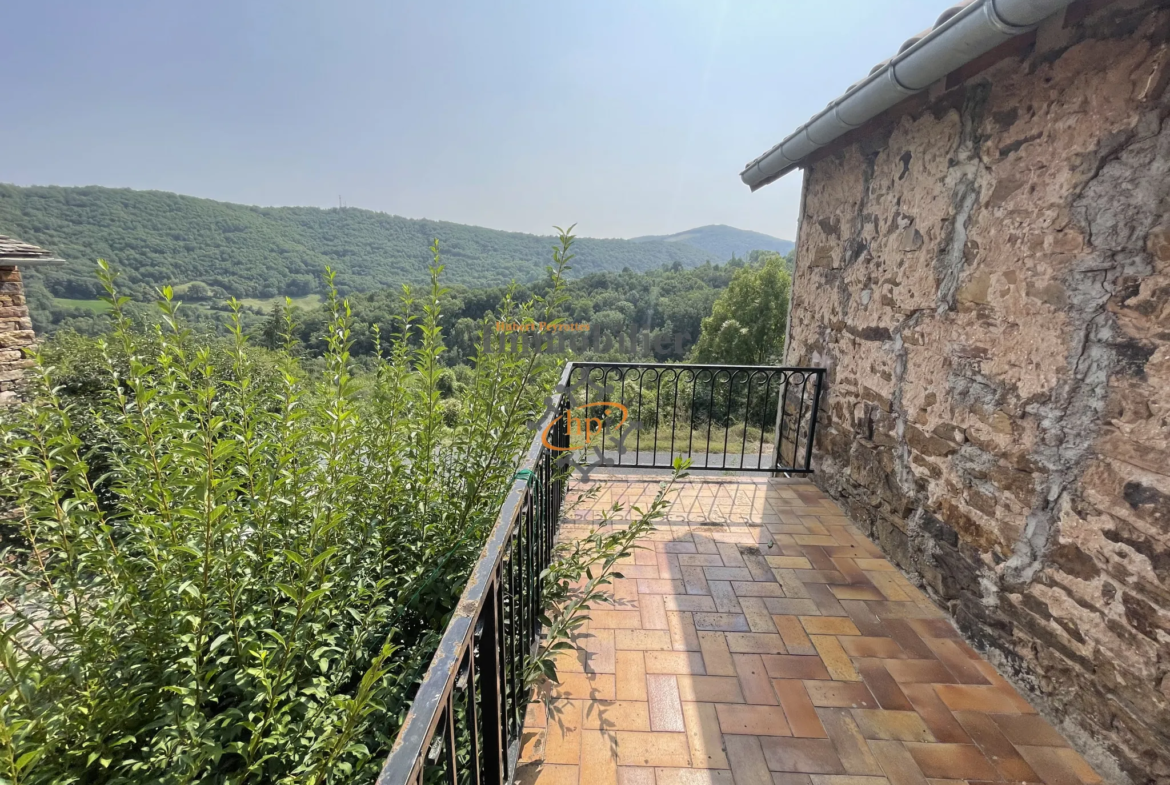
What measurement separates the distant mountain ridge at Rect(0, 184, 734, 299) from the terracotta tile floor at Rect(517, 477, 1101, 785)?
8021 mm

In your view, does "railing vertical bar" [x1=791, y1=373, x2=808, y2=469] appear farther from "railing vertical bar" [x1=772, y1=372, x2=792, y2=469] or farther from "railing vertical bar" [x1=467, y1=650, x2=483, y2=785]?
"railing vertical bar" [x1=467, y1=650, x2=483, y2=785]

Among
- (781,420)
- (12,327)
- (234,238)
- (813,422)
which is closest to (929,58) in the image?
(813,422)

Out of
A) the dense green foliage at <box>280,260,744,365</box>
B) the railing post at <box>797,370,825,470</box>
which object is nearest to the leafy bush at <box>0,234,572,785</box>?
the dense green foliage at <box>280,260,744,365</box>

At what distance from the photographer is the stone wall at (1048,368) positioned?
1.45 m

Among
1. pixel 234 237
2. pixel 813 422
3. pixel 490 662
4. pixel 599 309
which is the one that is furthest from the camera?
pixel 234 237

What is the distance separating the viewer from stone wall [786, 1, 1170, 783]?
1.45 meters

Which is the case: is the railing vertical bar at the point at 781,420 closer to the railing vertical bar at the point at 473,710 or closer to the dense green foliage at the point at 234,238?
the railing vertical bar at the point at 473,710

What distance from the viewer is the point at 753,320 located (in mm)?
13836

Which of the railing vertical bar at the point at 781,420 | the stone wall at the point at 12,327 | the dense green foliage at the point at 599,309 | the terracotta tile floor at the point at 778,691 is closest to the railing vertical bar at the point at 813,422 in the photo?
the railing vertical bar at the point at 781,420

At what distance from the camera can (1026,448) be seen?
6.04 ft

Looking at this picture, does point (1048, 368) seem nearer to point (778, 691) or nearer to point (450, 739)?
point (778, 691)

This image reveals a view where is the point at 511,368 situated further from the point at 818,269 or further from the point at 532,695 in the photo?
the point at 818,269

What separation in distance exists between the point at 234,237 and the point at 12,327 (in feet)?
45.4

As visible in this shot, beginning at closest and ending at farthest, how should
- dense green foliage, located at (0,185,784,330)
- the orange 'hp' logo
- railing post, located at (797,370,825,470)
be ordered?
1. railing post, located at (797,370,825,470)
2. the orange 'hp' logo
3. dense green foliage, located at (0,185,784,330)
